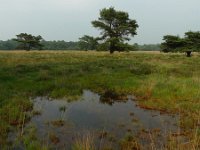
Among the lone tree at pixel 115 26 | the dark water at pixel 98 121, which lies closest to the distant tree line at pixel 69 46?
the lone tree at pixel 115 26

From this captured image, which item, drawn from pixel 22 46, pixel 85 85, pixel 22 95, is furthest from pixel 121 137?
pixel 22 46

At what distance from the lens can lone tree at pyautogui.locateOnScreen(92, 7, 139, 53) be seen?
152ft

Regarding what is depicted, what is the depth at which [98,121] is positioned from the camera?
9984 millimetres

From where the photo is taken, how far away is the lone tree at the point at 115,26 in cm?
4647

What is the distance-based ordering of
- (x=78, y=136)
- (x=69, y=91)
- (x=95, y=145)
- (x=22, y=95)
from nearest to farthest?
1. (x=95, y=145)
2. (x=78, y=136)
3. (x=22, y=95)
4. (x=69, y=91)

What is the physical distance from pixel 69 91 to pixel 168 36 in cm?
3519

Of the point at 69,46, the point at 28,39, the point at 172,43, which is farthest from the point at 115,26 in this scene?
the point at 69,46

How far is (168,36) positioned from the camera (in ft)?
151

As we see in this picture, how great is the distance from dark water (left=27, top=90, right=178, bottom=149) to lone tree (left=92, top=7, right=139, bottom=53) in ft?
113

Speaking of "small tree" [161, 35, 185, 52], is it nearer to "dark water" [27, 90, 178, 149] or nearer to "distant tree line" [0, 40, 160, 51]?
"distant tree line" [0, 40, 160, 51]

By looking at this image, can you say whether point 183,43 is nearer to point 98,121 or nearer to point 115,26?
point 115,26

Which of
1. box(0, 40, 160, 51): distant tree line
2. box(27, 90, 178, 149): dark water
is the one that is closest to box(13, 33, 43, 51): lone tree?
box(0, 40, 160, 51): distant tree line

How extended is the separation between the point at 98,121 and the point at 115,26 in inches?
1558

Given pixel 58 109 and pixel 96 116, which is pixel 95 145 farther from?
pixel 58 109
